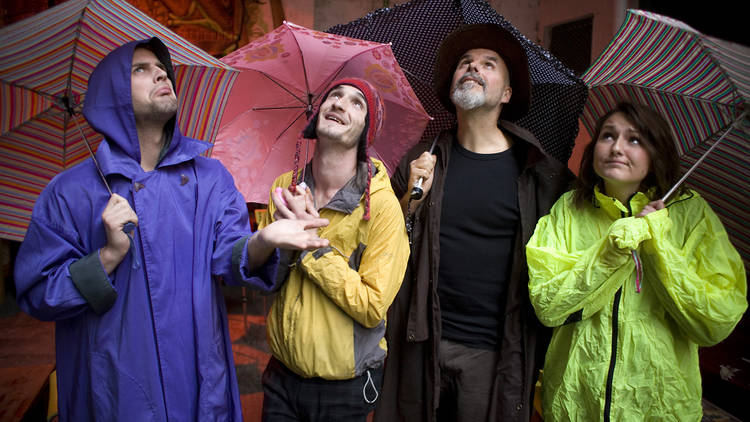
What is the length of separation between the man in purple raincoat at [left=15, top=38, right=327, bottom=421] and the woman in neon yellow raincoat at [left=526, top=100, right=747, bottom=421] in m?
0.99

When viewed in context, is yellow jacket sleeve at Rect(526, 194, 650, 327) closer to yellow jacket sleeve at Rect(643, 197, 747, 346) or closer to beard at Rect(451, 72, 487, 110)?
yellow jacket sleeve at Rect(643, 197, 747, 346)

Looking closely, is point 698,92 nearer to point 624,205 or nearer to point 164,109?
point 624,205

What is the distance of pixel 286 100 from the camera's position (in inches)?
93.4

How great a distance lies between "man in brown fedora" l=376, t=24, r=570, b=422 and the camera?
6.54ft

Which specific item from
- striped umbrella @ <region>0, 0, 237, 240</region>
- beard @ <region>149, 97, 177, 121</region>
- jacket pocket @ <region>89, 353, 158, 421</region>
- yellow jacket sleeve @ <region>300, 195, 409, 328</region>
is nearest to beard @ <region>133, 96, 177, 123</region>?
beard @ <region>149, 97, 177, 121</region>

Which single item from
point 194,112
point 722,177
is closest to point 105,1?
point 194,112

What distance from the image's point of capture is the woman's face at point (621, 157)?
1.76m

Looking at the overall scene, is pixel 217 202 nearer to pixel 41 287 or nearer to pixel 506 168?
pixel 41 287

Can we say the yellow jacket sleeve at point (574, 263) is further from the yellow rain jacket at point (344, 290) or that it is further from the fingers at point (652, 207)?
the yellow rain jacket at point (344, 290)

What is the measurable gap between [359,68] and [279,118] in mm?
492

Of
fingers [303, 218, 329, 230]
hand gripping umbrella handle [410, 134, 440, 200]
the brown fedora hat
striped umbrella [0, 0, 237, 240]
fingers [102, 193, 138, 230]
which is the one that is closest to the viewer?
fingers [102, 193, 138, 230]

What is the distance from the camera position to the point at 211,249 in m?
1.63

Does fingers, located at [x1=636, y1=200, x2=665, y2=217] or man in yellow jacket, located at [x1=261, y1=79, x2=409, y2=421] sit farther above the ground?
fingers, located at [x1=636, y1=200, x2=665, y2=217]

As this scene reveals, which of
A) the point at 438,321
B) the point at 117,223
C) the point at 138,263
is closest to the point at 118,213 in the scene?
the point at 117,223
